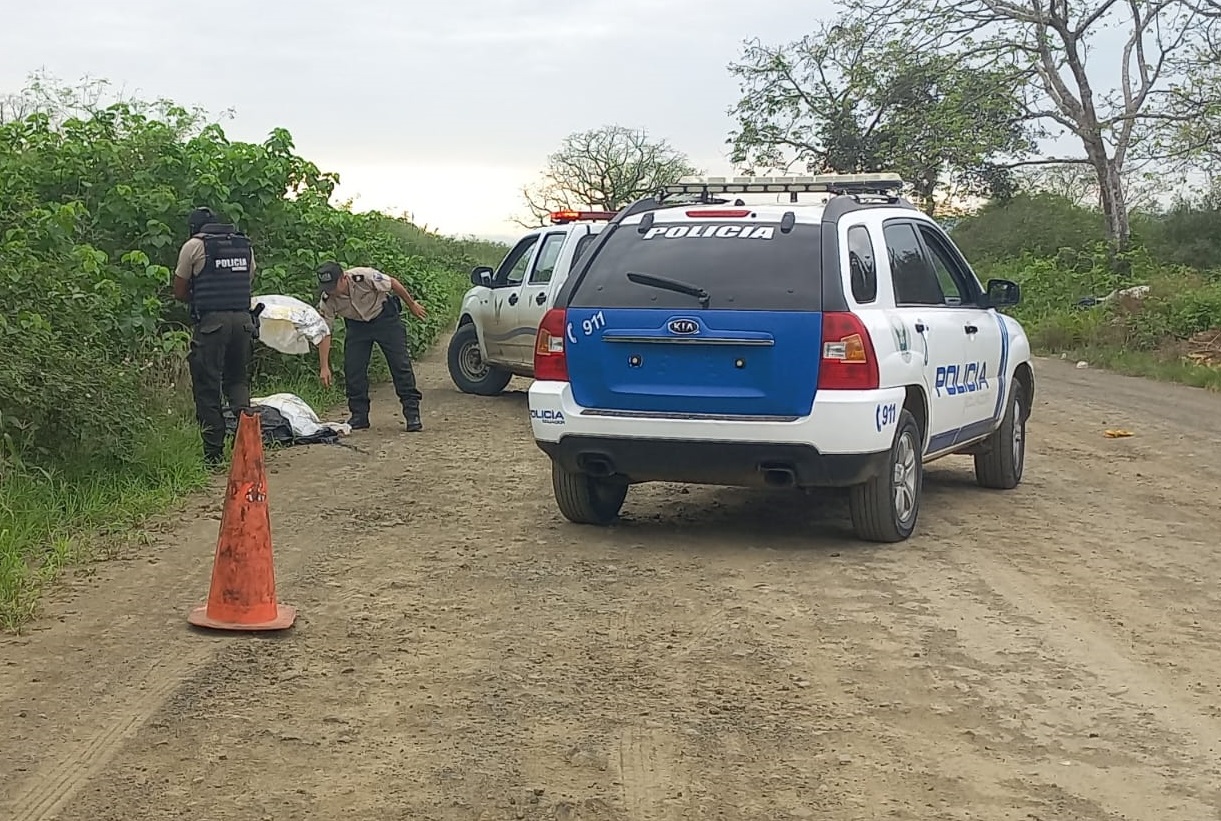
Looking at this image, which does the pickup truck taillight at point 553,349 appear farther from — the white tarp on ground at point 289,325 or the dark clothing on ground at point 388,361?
the white tarp on ground at point 289,325

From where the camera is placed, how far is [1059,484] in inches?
397

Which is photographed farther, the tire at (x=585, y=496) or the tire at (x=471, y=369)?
the tire at (x=471, y=369)

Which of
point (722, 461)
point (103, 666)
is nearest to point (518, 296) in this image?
point (722, 461)

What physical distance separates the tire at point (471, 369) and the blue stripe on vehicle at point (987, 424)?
23.8 feet

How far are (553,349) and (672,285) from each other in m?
0.75

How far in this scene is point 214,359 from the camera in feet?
33.8

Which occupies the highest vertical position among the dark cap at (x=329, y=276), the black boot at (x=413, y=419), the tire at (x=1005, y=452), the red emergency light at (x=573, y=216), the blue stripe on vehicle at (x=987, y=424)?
the red emergency light at (x=573, y=216)

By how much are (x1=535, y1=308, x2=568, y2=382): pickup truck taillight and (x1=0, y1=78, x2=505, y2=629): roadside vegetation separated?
2.41m

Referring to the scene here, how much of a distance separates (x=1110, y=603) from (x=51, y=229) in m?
7.45

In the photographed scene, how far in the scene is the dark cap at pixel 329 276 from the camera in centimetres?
1255

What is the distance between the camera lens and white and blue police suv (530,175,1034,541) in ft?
23.9

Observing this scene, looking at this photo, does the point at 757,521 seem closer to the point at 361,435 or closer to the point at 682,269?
the point at 682,269

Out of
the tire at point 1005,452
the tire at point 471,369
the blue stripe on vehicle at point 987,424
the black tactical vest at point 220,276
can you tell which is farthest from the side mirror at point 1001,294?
the tire at point 471,369

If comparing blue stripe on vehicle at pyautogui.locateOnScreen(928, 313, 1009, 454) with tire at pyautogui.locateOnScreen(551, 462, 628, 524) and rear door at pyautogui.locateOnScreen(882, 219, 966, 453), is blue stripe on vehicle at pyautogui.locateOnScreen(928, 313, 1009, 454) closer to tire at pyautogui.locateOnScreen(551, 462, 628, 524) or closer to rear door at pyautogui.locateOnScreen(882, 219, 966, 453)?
rear door at pyautogui.locateOnScreen(882, 219, 966, 453)
